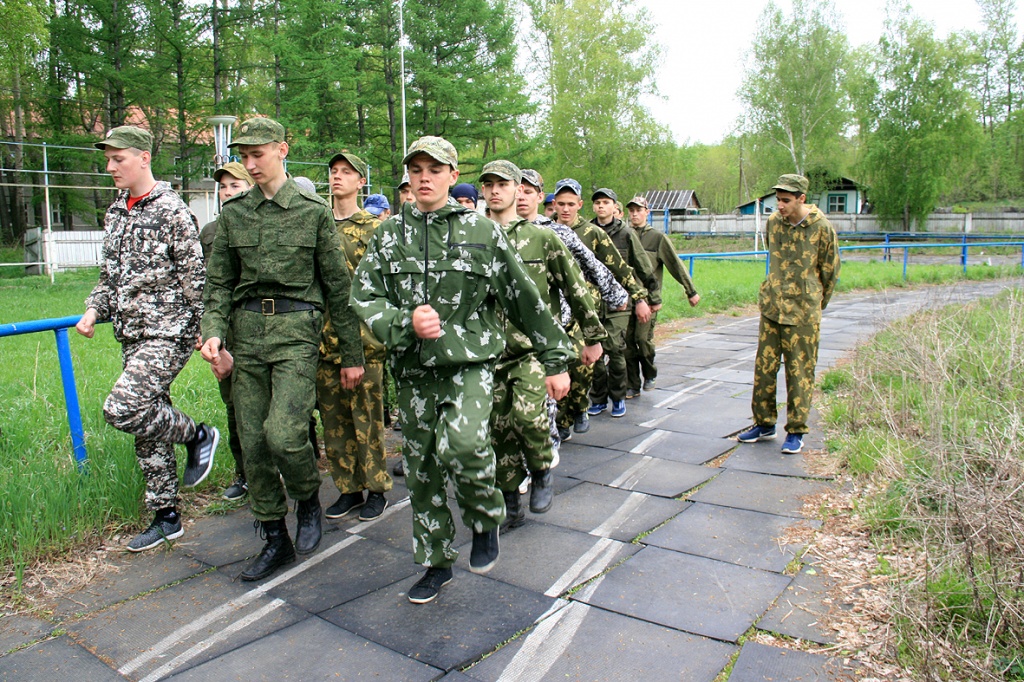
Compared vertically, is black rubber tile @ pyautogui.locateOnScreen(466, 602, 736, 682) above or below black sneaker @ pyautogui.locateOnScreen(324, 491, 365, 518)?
below

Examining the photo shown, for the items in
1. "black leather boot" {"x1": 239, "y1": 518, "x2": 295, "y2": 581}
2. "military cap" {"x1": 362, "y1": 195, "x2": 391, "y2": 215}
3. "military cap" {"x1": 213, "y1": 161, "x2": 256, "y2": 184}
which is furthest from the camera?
"military cap" {"x1": 362, "y1": 195, "x2": 391, "y2": 215}

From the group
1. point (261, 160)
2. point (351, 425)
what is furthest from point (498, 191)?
point (351, 425)

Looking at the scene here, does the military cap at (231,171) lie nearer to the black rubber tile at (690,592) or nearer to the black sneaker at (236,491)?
the black sneaker at (236,491)

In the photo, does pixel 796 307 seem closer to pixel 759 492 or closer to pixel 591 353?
pixel 759 492

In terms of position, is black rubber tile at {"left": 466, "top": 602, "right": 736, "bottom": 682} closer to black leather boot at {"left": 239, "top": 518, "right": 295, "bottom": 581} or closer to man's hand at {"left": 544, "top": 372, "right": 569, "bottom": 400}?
man's hand at {"left": 544, "top": 372, "right": 569, "bottom": 400}

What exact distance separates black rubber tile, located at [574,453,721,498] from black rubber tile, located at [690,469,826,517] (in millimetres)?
132

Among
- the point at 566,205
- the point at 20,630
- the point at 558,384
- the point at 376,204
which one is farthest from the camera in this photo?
the point at 376,204

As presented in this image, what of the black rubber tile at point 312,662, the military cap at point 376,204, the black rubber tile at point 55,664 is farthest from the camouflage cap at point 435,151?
the military cap at point 376,204

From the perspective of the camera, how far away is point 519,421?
172 inches

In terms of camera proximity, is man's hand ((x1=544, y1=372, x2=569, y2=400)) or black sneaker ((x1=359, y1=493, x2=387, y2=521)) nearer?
man's hand ((x1=544, y1=372, x2=569, y2=400))

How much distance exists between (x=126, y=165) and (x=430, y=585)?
109 inches

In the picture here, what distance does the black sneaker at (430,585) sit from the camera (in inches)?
143

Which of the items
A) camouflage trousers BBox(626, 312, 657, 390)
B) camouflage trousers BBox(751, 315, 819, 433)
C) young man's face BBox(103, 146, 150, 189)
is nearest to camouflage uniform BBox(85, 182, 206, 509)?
young man's face BBox(103, 146, 150, 189)

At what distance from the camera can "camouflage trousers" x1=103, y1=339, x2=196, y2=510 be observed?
4.14m
